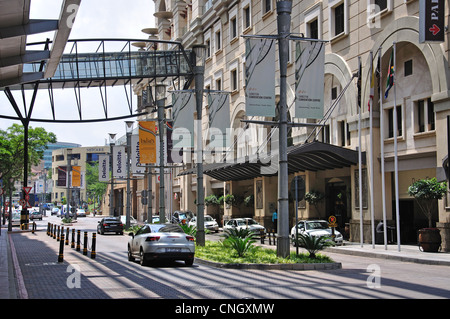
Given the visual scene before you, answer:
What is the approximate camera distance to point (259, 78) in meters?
20.2

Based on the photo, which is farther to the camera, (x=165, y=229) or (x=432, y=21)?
(x=432, y=21)

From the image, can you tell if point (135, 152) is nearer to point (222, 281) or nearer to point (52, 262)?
point (52, 262)

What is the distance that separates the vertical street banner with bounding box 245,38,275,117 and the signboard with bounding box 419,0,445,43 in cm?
814

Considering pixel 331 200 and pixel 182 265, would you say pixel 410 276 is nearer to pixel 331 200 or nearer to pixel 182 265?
pixel 182 265

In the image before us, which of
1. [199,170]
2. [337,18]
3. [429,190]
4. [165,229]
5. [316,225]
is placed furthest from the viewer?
[337,18]

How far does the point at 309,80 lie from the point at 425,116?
10.0 meters

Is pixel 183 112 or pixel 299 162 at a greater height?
pixel 183 112

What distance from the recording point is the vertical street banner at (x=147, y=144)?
36.0 m

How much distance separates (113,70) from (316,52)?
81.0 feet

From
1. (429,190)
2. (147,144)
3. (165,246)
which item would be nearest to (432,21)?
(429,190)

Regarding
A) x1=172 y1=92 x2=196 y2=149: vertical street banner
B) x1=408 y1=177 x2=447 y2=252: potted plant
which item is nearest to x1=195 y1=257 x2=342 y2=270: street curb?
x1=408 y1=177 x2=447 y2=252: potted plant

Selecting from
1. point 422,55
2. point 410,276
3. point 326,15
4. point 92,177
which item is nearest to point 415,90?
point 422,55

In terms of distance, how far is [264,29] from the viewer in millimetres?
43406

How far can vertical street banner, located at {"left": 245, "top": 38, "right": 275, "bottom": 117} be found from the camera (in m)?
20.0
